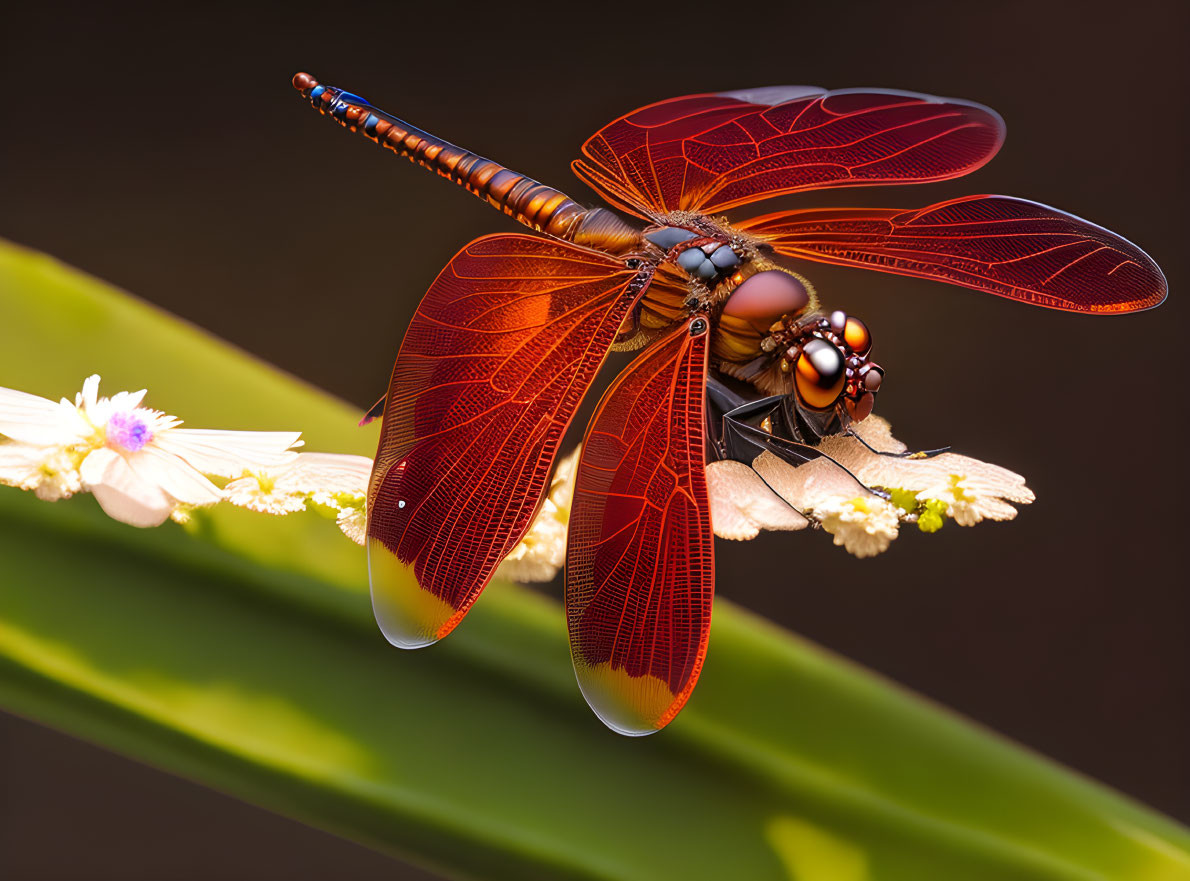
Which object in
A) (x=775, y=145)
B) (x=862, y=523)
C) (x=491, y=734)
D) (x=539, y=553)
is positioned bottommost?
(x=491, y=734)

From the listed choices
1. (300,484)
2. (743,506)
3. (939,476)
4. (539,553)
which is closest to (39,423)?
(300,484)

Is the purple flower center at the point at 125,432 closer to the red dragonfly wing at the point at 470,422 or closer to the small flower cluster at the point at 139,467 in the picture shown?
the small flower cluster at the point at 139,467

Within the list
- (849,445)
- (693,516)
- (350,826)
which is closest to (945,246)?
(849,445)

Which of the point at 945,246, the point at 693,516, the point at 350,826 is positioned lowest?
the point at 350,826

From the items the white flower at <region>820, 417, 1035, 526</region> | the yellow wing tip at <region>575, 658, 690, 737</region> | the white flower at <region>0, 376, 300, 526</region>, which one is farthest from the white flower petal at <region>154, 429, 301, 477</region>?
the white flower at <region>820, 417, 1035, 526</region>

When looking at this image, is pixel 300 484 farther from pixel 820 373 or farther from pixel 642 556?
pixel 820 373

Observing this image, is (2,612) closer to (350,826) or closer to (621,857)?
(350,826)
